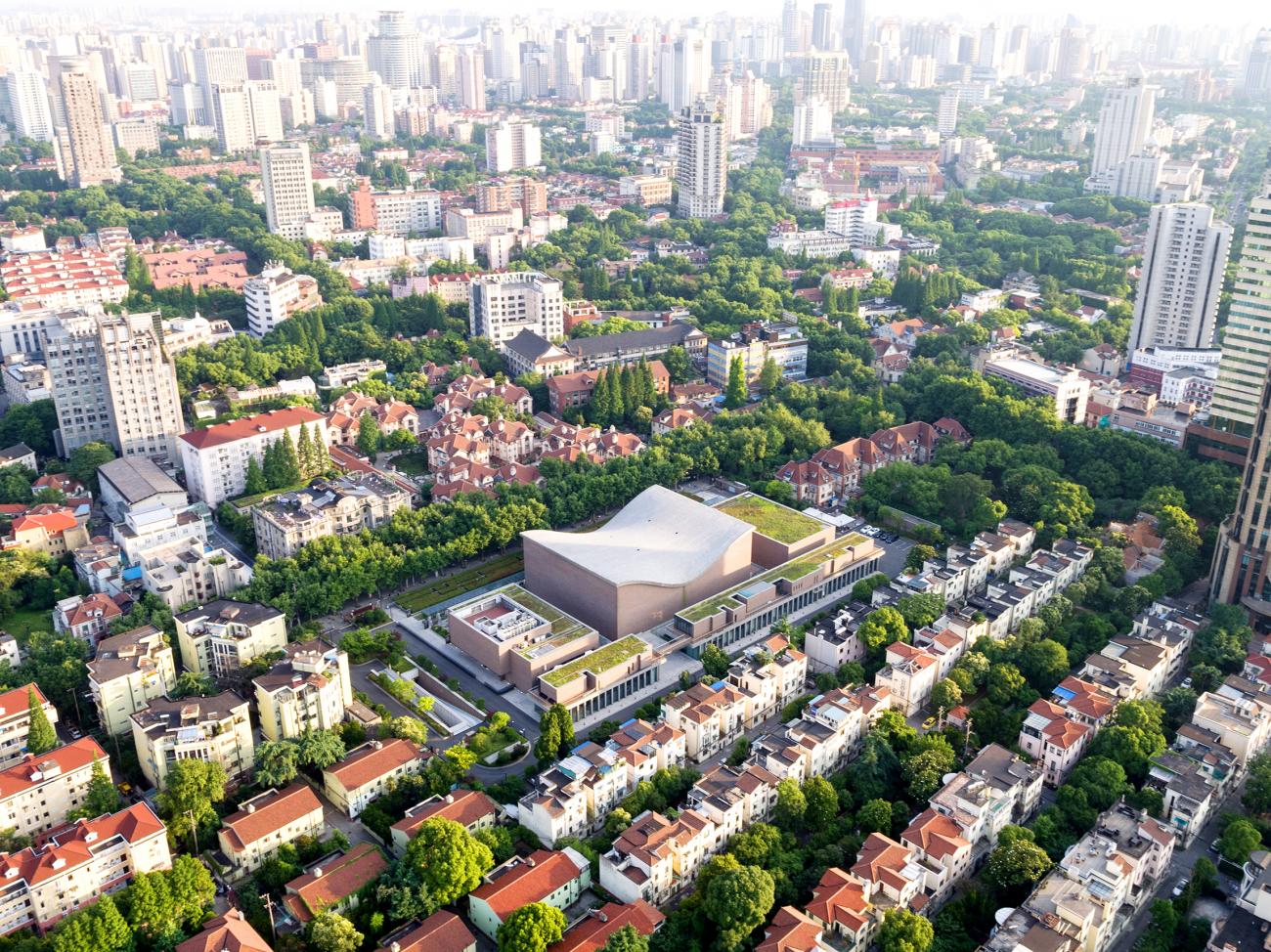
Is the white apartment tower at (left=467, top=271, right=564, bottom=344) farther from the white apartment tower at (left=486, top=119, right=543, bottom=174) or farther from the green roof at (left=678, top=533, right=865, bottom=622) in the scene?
the white apartment tower at (left=486, top=119, right=543, bottom=174)

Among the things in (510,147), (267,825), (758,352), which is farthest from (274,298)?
(510,147)

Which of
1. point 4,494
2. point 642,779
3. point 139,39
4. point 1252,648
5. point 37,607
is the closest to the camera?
point 642,779

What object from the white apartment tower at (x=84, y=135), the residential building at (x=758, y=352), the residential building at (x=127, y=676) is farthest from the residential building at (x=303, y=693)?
the white apartment tower at (x=84, y=135)

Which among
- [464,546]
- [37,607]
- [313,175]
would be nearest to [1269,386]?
[464,546]

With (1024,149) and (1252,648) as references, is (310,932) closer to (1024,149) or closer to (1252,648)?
(1252,648)

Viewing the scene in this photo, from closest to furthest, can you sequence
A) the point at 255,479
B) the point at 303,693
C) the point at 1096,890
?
the point at 1096,890, the point at 303,693, the point at 255,479

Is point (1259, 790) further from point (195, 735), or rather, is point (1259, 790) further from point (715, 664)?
point (195, 735)
